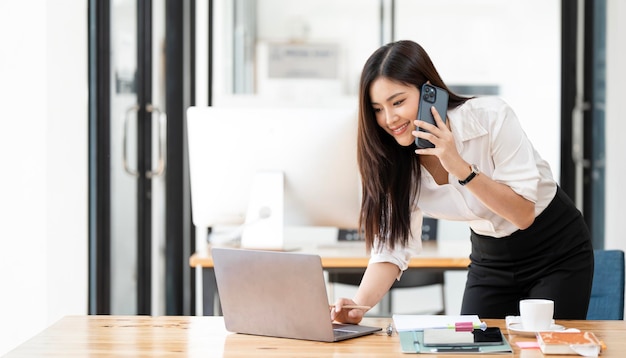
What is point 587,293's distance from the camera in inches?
79.5

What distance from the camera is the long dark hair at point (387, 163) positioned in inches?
79.0

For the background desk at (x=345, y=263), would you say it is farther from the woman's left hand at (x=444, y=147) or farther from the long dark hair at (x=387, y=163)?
the woman's left hand at (x=444, y=147)

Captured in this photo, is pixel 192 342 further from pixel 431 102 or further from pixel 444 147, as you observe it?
pixel 431 102

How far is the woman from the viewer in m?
1.93

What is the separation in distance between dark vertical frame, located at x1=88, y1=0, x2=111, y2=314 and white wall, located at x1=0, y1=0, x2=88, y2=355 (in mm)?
188

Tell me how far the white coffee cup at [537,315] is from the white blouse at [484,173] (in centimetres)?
32

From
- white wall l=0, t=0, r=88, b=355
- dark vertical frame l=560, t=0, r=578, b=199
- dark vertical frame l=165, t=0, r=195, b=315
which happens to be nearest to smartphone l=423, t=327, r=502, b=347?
white wall l=0, t=0, r=88, b=355

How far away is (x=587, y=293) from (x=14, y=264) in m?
1.51

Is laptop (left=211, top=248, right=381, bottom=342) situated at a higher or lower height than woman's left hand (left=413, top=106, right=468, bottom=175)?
lower

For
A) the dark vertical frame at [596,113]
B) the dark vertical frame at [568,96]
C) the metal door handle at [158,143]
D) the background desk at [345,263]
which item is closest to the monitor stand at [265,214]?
the background desk at [345,263]

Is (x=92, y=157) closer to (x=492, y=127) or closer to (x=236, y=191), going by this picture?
(x=236, y=191)

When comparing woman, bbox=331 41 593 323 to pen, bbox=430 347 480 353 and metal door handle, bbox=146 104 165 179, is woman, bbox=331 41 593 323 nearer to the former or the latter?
pen, bbox=430 347 480 353

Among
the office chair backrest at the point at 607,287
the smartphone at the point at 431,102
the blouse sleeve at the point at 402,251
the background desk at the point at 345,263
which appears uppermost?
the smartphone at the point at 431,102

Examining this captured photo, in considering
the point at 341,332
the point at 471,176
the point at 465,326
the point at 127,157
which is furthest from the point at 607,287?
the point at 127,157
